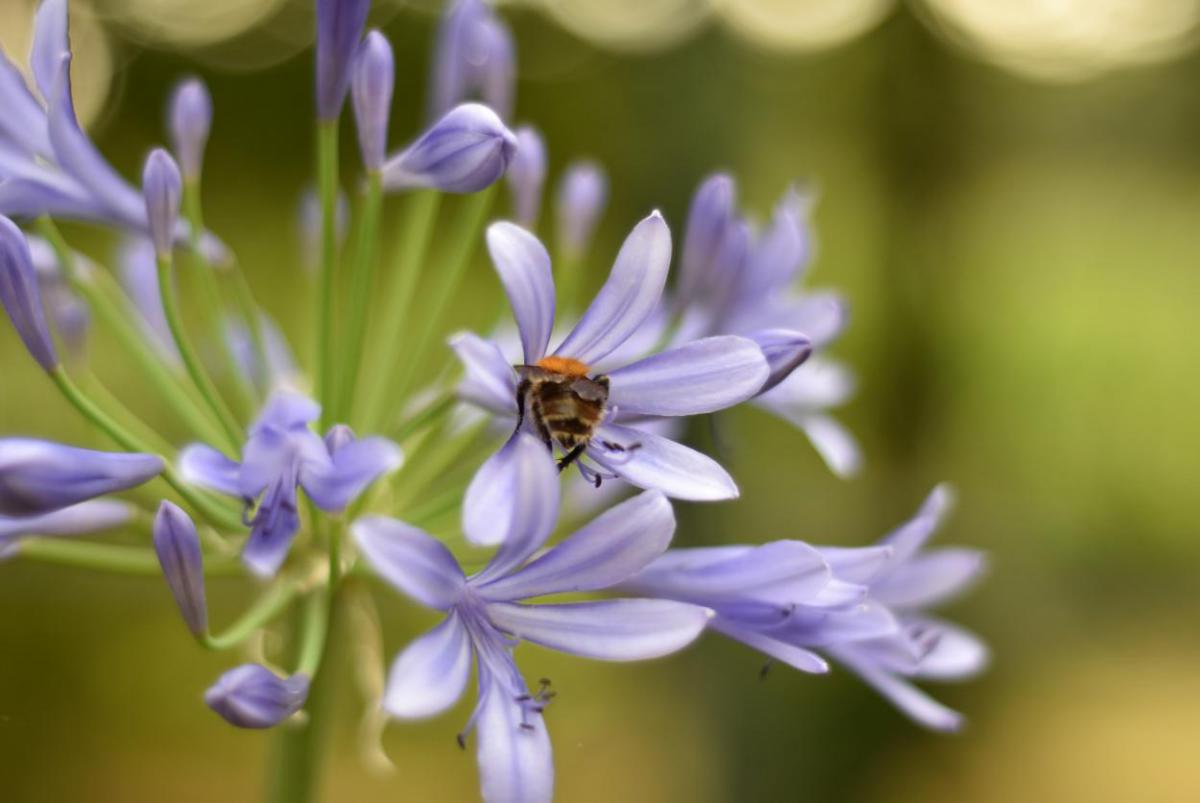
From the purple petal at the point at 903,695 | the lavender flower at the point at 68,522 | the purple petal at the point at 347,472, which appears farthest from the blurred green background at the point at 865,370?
the purple petal at the point at 347,472

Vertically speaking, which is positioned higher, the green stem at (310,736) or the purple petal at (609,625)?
the purple petal at (609,625)

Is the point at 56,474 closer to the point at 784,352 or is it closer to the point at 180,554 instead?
the point at 180,554

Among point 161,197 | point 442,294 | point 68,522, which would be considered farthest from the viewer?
point 442,294

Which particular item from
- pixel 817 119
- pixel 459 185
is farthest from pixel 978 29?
pixel 459 185

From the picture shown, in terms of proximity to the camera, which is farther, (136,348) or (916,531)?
(136,348)

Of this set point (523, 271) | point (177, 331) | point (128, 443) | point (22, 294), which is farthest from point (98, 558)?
point (523, 271)

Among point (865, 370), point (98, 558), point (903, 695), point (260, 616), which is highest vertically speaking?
point (903, 695)

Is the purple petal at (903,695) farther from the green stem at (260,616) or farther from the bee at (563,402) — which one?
the green stem at (260,616)

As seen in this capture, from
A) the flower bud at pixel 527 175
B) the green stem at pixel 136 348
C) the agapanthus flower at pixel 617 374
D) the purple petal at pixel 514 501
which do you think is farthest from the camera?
the flower bud at pixel 527 175
